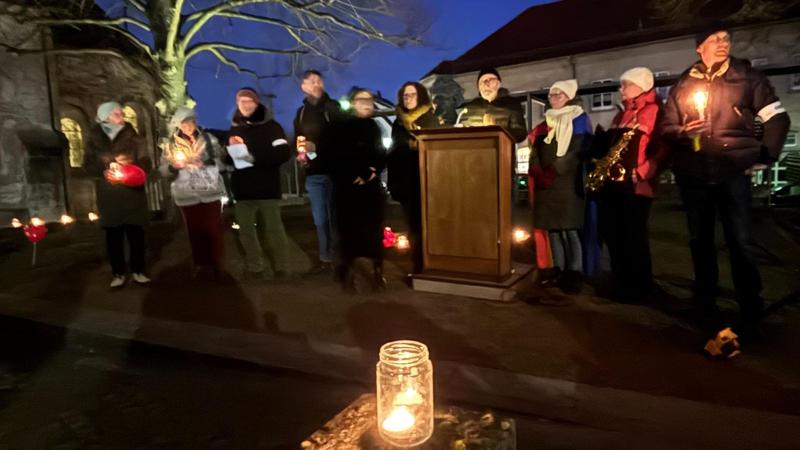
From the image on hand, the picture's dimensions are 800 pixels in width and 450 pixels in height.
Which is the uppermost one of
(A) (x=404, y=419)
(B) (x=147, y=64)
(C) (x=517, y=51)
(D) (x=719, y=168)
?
(C) (x=517, y=51)

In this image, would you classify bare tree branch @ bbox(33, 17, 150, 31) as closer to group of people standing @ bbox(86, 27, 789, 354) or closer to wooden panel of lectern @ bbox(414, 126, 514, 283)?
group of people standing @ bbox(86, 27, 789, 354)

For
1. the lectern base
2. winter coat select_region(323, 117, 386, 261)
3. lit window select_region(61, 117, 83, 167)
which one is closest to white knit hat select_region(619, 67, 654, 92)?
the lectern base

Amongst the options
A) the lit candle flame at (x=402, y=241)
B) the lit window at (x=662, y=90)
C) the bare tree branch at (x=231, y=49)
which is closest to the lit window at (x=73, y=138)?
the bare tree branch at (x=231, y=49)

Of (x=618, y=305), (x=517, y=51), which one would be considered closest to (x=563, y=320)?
(x=618, y=305)

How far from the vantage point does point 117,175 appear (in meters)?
5.52

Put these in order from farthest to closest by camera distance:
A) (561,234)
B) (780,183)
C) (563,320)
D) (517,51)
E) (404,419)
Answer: (517,51) → (780,183) → (561,234) → (563,320) → (404,419)

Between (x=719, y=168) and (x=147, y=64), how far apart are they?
15.5 m

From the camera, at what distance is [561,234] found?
497 centimetres

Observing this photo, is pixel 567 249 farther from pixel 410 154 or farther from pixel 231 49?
pixel 231 49

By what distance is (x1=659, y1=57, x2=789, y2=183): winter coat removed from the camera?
3.60 metres

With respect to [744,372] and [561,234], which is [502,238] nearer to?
[561,234]

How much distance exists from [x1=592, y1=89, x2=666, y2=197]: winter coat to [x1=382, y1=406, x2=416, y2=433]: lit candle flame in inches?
130

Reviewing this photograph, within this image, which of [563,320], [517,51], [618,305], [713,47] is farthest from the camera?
[517,51]

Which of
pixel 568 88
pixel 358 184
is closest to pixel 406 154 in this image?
pixel 358 184
